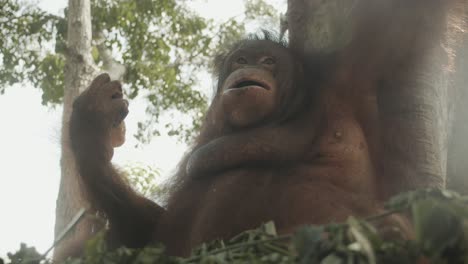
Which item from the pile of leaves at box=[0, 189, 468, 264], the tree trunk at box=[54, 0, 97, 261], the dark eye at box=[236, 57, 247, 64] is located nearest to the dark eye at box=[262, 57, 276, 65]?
the dark eye at box=[236, 57, 247, 64]

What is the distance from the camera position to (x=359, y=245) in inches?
80.2

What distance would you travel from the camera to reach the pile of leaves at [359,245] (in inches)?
75.2

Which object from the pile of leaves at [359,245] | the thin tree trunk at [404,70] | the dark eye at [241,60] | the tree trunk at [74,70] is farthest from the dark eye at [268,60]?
the pile of leaves at [359,245]

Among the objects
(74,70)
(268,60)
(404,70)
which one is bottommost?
(404,70)

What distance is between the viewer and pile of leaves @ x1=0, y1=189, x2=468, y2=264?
1909mm

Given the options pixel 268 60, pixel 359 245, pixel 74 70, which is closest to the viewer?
pixel 359 245

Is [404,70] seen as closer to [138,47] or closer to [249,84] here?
[249,84]

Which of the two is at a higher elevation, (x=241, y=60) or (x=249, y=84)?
(x=241, y=60)

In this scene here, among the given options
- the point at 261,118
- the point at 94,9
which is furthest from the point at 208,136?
the point at 94,9

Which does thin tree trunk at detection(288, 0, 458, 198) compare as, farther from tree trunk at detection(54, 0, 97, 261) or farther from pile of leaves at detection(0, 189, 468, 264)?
tree trunk at detection(54, 0, 97, 261)

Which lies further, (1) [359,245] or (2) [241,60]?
(2) [241,60]

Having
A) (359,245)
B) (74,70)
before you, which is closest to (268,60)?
(359,245)

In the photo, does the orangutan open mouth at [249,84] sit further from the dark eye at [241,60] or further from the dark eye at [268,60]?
the dark eye at [241,60]

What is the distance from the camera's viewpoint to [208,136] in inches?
217
